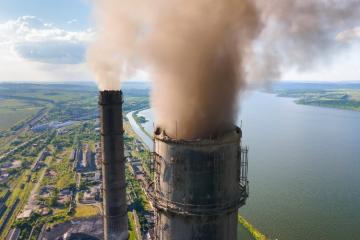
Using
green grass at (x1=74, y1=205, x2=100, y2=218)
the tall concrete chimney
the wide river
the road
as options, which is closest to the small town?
green grass at (x1=74, y1=205, x2=100, y2=218)

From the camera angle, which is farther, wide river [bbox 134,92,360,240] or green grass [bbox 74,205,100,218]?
green grass [bbox 74,205,100,218]

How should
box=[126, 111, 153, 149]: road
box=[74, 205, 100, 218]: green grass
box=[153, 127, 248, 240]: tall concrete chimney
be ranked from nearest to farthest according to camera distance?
box=[153, 127, 248, 240]: tall concrete chimney → box=[74, 205, 100, 218]: green grass → box=[126, 111, 153, 149]: road

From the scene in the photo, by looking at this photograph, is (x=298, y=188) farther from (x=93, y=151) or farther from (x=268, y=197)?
(x=93, y=151)

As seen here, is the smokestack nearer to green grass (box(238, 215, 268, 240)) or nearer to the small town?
the small town

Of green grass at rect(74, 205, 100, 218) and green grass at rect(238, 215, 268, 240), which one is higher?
green grass at rect(238, 215, 268, 240)

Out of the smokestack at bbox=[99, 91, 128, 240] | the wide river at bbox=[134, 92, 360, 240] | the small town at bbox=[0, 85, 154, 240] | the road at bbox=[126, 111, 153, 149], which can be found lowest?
the small town at bbox=[0, 85, 154, 240]

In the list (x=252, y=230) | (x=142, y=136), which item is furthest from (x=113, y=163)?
(x=142, y=136)

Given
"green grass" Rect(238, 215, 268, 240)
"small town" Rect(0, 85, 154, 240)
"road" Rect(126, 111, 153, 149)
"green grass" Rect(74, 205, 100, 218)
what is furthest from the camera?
"road" Rect(126, 111, 153, 149)

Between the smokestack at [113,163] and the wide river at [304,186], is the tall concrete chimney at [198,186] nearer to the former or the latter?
the wide river at [304,186]
